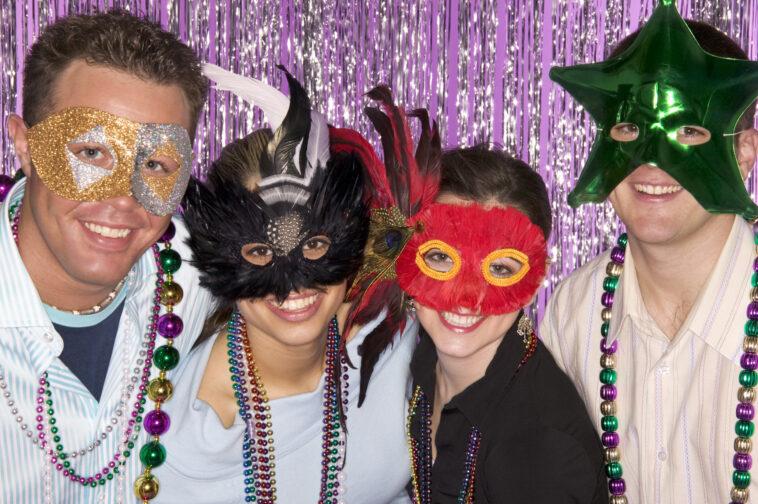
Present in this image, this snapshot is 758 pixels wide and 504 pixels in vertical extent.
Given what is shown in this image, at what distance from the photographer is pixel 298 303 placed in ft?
6.49

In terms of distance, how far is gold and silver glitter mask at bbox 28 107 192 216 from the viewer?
1846mm

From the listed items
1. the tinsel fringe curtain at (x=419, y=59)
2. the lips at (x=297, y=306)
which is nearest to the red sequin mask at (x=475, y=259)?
the lips at (x=297, y=306)

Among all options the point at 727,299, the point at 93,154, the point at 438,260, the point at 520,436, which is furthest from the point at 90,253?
the point at 727,299

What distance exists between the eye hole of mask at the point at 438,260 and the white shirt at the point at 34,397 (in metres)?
0.65

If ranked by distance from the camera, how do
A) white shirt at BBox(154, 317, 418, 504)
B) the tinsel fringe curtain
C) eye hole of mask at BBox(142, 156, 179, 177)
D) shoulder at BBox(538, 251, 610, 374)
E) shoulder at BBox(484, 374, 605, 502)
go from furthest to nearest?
the tinsel fringe curtain, shoulder at BBox(538, 251, 610, 374), white shirt at BBox(154, 317, 418, 504), eye hole of mask at BBox(142, 156, 179, 177), shoulder at BBox(484, 374, 605, 502)

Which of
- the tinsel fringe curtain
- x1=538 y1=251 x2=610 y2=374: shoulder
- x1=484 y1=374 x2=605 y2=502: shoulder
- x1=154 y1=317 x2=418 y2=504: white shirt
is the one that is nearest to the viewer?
x1=484 y1=374 x2=605 y2=502: shoulder

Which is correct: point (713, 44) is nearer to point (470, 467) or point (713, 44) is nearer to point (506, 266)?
point (506, 266)

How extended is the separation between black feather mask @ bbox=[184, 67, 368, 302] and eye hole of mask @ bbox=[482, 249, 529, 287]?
11.0 inches

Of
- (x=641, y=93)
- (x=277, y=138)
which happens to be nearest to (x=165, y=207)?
(x=277, y=138)

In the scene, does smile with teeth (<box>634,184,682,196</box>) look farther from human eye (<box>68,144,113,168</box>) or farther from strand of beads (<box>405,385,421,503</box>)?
human eye (<box>68,144,113,168</box>)

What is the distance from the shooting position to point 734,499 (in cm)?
196

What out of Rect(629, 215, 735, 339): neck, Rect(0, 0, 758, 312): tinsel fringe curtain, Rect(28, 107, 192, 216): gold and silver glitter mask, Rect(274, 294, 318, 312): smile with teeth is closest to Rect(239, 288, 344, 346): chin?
Rect(274, 294, 318, 312): smile with teeth

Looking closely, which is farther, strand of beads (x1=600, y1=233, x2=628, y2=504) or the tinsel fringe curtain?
the tinsel fringe curtain

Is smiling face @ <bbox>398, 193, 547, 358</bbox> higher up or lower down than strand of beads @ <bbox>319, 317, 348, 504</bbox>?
higher up
